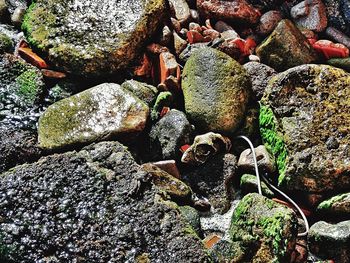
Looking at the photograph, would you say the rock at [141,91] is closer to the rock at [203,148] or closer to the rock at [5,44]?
the rock at [203,148]

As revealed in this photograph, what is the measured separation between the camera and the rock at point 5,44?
471cm

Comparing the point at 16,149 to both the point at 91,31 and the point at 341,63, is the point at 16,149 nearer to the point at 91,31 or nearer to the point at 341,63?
the point at 91,31

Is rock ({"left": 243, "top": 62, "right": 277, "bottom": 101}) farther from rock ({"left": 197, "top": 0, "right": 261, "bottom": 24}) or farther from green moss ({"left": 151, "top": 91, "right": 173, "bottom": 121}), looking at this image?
green moss ({"left": 151, "top": 91, "right": 173, "bottom": 121})

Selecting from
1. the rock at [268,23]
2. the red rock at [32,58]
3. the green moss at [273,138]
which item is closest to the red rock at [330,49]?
the rock at [268,23]

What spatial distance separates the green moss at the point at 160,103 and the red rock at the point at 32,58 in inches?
42.8

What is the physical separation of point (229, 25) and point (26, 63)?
2.07m

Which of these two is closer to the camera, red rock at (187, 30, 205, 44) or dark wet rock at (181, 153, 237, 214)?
dark wet rock at (181, 153, 237, 214)

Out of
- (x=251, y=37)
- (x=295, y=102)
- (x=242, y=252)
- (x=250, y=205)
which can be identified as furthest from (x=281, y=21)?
(x=242, y=252)

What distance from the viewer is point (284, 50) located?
4867 millimetres

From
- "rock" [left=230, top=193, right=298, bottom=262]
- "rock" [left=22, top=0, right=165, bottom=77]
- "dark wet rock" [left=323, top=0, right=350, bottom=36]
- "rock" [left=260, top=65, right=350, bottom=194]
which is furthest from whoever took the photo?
"dark wet rock" [left=323, top=0, right=350, bottom=36]

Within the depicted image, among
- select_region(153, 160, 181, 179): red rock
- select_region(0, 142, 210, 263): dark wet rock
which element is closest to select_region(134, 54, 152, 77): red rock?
select_region(153, 160, 181, 179): red rock

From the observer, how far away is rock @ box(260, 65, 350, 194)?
404 centimetres

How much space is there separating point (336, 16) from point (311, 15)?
262 mm

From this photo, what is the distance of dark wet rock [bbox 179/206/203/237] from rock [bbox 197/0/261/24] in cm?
228
